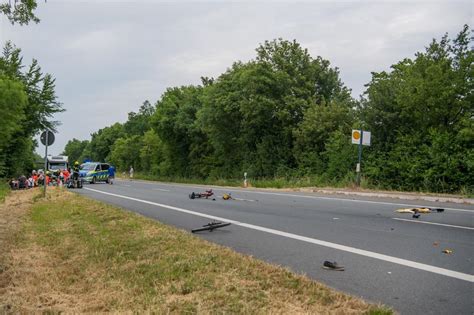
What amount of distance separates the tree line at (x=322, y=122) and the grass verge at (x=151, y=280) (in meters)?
17.2

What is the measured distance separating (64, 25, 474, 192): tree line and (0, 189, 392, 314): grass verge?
17204 millimetres

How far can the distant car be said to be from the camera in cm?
3775

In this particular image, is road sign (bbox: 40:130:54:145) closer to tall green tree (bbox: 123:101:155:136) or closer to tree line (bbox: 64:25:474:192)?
tree line (bbox: 64:25:474:192)

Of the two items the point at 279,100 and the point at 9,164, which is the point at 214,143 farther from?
the point at 9,164

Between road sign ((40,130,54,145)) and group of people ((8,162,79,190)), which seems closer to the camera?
road sign ((40,130,54,145))

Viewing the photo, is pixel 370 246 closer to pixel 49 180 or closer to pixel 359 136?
pixel 359 136

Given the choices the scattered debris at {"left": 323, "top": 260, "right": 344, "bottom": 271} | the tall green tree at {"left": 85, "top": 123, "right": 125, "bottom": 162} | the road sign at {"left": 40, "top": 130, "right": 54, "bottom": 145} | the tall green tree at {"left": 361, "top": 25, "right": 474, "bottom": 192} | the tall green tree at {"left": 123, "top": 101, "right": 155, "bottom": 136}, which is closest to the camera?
the scattered debris at {"left": 323, "top": 260, "right": 344, "bottom": 271}

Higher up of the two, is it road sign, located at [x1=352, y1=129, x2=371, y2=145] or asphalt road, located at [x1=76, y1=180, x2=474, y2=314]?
road sign, located at [x1=352, y1=129, x2=371, y2=145]

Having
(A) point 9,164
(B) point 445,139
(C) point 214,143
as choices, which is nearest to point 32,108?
(A) point 9,164

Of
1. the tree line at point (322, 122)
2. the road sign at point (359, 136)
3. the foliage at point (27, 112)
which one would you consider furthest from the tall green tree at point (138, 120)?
the road sign at point (359, 136)

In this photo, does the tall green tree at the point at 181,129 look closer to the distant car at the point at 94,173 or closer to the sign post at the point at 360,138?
the distant car at the point at 94,173

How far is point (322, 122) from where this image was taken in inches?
1200

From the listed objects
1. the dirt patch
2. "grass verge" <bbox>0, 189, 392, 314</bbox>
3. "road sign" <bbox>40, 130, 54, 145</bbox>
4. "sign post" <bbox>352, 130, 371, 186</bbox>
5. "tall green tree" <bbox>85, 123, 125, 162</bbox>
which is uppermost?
"tall green tree" <bbox>85, 123, 125, 162</bbox>

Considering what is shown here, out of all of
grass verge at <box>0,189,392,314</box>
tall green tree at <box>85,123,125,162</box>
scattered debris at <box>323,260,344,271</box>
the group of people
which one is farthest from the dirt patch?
tall green tree at <box>85,123,125,162</box>
